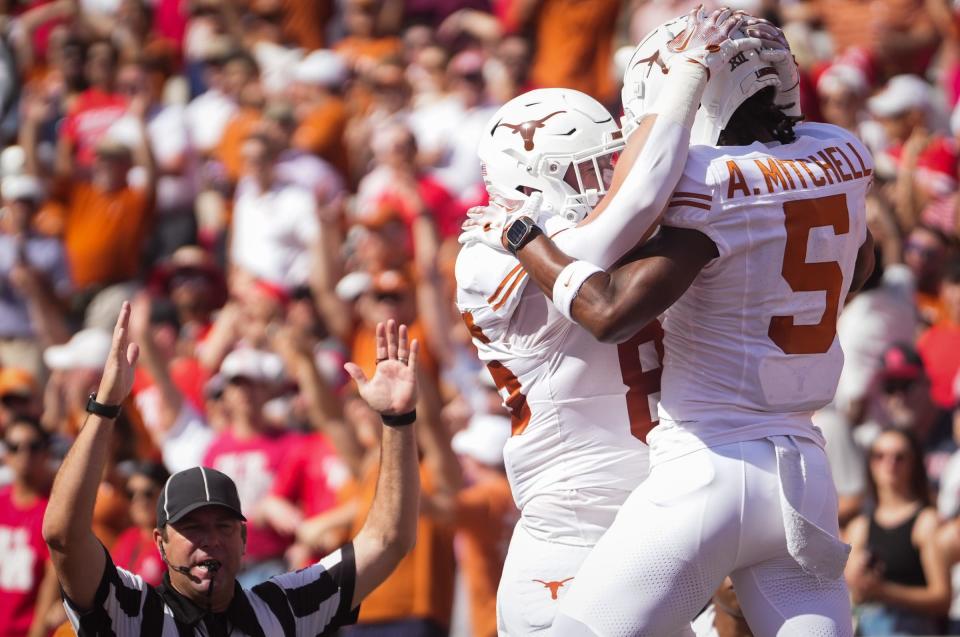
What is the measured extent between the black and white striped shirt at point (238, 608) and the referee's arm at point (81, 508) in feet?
0.22

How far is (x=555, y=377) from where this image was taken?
4559 millimetres

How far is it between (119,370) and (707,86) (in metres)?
1.63

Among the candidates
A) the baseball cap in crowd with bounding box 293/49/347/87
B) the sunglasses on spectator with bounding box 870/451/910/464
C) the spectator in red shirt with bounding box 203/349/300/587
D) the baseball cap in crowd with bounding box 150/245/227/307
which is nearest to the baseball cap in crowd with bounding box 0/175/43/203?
the baseball cap in crowd with bounding box 150/245/227/307

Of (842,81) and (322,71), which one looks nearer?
(842,81)

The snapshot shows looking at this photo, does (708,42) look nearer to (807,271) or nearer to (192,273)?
(807,271)

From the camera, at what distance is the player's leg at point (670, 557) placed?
396cm

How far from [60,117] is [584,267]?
9472mm

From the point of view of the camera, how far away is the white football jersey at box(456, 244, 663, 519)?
453 centimetres

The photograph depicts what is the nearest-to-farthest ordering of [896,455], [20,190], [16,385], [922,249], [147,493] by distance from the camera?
[896,455], [147,493], [922,249], [16,385], [20,190]

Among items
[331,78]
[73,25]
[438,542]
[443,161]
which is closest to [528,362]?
[438,542]

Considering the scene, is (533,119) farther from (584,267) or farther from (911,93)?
(911,93)

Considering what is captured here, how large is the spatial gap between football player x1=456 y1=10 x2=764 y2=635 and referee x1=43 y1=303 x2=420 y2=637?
0.32 meters

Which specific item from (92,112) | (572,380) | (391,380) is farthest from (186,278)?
(572,380)

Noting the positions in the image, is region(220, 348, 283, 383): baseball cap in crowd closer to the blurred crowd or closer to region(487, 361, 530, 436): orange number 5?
the blurred crowd
